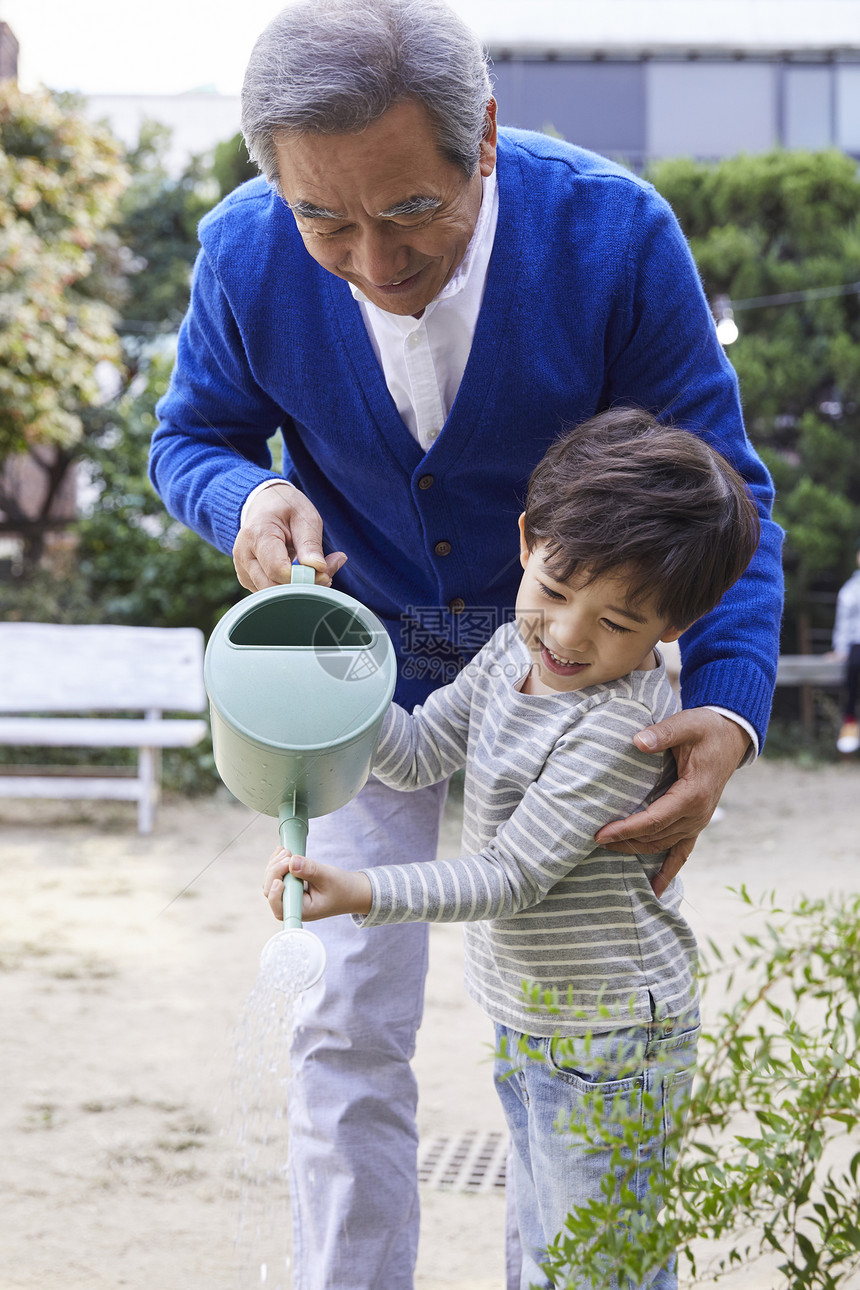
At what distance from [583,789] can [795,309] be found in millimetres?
7419

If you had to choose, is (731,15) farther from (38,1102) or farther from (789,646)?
(38,1102)

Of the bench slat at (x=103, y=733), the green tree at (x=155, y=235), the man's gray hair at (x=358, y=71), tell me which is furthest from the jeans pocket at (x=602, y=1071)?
the green tree at (x=155, y=235)

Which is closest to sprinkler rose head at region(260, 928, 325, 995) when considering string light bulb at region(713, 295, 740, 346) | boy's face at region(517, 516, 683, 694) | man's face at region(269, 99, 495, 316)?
boy's face at region(517, 516, 683, 694)

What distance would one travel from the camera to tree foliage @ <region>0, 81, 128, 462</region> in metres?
6.66

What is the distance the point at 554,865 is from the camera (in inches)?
54.0

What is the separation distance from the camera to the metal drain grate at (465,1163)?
2693mm

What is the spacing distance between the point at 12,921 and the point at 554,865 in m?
3.59

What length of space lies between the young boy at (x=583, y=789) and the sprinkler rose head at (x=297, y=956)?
0.10 meters

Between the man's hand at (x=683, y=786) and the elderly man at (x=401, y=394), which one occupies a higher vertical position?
the elderly man at (x=401, y=394)

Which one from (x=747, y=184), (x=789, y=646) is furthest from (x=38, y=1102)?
(x=747, y=184)

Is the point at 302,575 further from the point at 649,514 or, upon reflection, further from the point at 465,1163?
the point at 465,1163

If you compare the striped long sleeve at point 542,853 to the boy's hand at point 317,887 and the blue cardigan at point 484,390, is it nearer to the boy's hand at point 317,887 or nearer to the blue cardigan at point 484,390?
the boy's hand at point 317,887

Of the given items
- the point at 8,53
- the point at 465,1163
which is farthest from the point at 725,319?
the point at 8,53

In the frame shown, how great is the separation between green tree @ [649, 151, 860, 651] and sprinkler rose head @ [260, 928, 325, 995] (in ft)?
23.2
